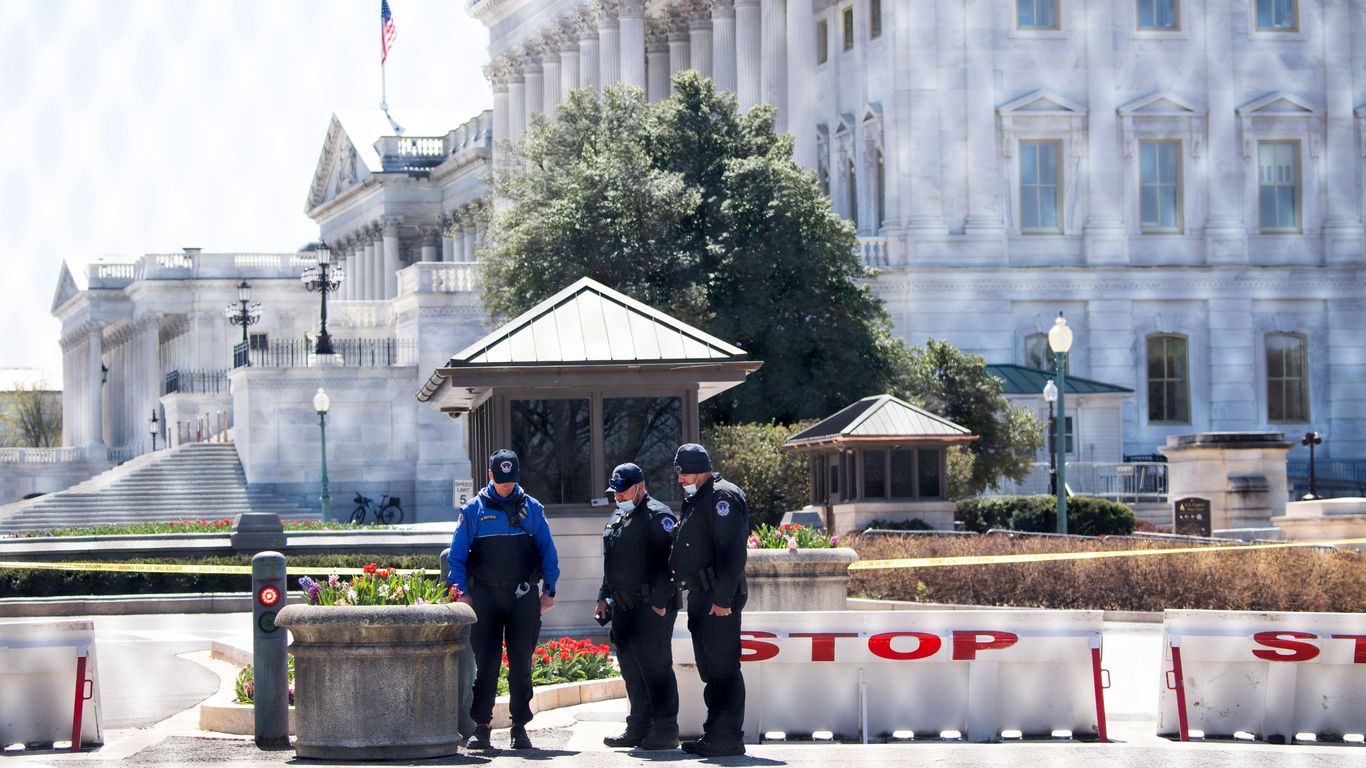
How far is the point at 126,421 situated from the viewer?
12369 cm

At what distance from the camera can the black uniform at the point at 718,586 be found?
16469 mm

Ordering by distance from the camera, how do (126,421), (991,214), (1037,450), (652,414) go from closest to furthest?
(652,414) → (1037,450) → (991,214) → (126,421)

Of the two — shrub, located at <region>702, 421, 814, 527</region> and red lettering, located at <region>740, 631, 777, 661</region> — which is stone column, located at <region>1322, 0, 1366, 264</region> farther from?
red lettering, located at <region>740, 631, 777, 661</region>

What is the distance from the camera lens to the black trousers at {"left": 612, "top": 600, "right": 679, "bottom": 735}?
16766 millimetres

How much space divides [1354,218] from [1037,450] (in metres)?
15.7

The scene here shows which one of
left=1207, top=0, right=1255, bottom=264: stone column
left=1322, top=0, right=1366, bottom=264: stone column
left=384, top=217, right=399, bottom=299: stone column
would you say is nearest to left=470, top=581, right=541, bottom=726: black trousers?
left=1207, top=0, right=1255, bottom=264: stone column

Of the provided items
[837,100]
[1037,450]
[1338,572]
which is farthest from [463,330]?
[1338,572]

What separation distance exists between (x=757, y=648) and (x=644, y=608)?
1102 mm

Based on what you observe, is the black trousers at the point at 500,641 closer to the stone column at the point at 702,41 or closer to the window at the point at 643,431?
the window at the point at 643,431

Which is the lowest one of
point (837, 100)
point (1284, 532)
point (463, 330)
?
point (1284, 532)

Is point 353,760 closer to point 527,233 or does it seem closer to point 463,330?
point 527,233

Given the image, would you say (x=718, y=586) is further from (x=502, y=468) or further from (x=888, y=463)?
(x=888, y=463)

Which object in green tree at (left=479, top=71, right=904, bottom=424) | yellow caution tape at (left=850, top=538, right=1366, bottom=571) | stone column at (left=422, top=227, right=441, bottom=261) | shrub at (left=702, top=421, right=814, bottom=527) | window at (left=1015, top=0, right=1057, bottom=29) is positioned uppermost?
window at (left=1015, top=0, right=1057, bottom=29)

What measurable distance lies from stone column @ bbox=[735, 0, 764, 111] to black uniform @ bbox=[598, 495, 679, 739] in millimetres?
61323
